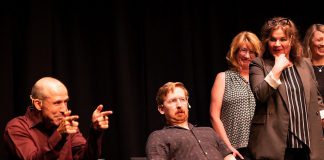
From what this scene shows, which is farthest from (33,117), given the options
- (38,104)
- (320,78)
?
(320,78)

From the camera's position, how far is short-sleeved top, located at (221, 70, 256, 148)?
12.1ft

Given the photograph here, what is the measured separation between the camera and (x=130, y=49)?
168 inches

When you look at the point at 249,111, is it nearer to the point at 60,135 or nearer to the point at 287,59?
the point at 287,59

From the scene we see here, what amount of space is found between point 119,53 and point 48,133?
1.28 meters

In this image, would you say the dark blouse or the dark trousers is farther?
the dark trousers

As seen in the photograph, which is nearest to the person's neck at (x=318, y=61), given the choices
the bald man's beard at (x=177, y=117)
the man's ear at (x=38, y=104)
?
the bald man's beard at (x=177, y=117)

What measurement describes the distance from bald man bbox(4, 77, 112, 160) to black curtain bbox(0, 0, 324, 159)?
908 millimetres

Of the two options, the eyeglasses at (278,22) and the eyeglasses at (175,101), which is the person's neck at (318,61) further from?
the eyeglasses at (175,101)

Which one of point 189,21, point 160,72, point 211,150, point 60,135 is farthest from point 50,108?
point 189,21

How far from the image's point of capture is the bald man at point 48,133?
9.07 feet

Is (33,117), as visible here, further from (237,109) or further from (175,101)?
(237,109)

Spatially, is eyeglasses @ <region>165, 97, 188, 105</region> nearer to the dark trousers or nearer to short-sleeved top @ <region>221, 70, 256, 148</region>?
short-sleeved top @ <region>221, 70, 256, 148</region>

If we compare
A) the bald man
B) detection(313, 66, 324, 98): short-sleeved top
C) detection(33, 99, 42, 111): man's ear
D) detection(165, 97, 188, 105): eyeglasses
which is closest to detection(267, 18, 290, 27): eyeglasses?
detection(313, 66, 324, 98): short-sleeved top

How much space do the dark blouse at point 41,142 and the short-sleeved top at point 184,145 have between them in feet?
1.40
